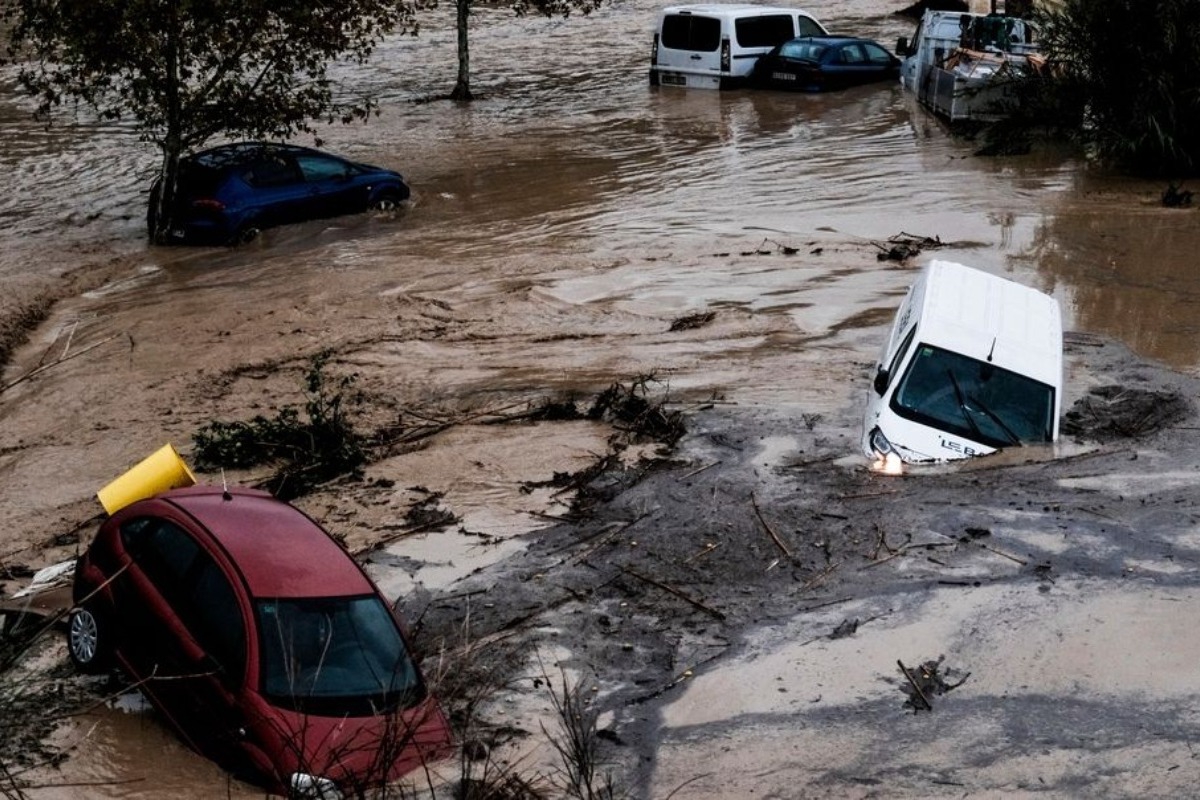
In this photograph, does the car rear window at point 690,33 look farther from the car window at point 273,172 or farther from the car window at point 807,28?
the car window at point 273,172

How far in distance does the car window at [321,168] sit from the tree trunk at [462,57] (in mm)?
8972

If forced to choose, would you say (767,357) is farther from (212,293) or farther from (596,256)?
(212,293)

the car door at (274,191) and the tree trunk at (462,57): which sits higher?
the tree trunk at (462,57)

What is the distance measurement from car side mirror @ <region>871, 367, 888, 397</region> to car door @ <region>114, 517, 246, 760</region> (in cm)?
553

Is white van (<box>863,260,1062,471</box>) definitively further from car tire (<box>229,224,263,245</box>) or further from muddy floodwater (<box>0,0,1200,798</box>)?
car tire (<box>229,224,263,245</box>)

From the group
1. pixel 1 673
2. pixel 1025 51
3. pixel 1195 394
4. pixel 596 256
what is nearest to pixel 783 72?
pixel 1025 51

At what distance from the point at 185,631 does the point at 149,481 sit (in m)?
2.25

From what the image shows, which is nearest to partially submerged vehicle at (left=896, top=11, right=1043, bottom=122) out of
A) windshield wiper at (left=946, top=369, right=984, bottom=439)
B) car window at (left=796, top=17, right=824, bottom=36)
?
car window at (left=796, top=17, right=824, bottom=36)

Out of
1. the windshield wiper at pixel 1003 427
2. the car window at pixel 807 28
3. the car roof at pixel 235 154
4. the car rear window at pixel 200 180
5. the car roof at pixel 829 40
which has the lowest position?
the windshield wiper at pixel 1003 427

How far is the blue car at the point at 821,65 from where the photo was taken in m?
29.0

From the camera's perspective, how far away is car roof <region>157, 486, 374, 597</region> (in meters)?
8.26

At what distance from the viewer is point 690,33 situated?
2997 cm

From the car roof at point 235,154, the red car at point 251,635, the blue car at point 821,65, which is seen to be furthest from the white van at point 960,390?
the blue car at point 821,65

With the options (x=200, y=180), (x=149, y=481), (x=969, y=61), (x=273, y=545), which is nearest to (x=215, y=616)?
(x=273, y=545)
